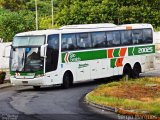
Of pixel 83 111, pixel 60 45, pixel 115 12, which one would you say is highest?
pixel 115 12

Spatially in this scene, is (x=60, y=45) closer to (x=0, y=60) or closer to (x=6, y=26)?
(x=0, y=60)

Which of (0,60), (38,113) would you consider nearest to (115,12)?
(0,60)

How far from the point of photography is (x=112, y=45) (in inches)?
1266

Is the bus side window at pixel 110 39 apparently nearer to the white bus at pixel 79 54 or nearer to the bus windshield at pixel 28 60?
the white bus at pixel 79 54

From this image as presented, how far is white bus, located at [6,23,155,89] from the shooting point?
2778 centimetres

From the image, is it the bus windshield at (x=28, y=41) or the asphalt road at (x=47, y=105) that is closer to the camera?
the asphalt road at (x=47, y=105)

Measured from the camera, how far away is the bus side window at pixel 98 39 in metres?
31.0

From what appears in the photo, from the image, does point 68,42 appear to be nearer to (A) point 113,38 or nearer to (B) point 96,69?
(B) point 96,69

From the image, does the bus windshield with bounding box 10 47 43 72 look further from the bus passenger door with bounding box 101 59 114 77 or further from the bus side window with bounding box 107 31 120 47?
the bus side window with bounding box 107 31 120 47

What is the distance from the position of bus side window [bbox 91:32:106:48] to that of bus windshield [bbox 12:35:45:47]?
403cm

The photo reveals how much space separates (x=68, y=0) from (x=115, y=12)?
7299mm

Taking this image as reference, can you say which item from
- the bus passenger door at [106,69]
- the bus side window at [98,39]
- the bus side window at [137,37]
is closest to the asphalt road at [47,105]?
the bus passenger door at [106,69]

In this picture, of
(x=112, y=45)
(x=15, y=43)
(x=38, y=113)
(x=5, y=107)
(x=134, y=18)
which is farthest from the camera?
(x=134, y=18)

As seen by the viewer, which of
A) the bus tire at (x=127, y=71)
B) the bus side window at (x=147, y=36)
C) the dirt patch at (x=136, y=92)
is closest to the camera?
the dirt patch at (x=136, y=92)
